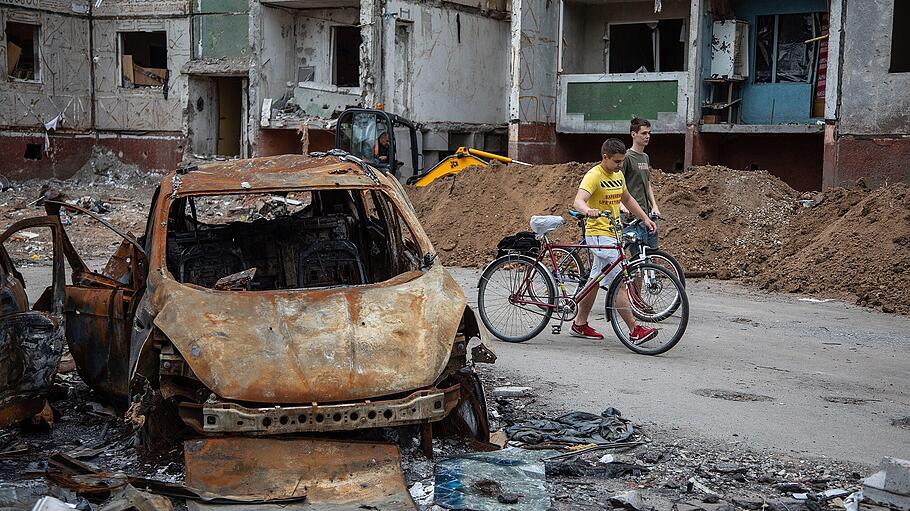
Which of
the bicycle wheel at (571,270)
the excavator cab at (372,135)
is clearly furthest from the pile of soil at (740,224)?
the bicycle wheel at (571,270)

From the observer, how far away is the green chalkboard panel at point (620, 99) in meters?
23.7

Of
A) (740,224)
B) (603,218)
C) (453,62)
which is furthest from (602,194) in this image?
(453,62)

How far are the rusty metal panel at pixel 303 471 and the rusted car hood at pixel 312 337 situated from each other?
293 mm

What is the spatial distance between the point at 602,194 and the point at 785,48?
16.0 metres

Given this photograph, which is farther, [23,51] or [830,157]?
[23,51]

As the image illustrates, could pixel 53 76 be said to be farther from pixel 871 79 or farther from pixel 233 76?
pixel 871 79

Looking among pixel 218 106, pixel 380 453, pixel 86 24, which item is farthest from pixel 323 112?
pixel 380 453

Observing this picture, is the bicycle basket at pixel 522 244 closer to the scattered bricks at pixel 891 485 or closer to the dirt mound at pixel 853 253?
the dirt mound at pixel 853 253

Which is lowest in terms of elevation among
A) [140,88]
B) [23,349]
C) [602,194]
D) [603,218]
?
[23,349]

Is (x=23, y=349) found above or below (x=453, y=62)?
below

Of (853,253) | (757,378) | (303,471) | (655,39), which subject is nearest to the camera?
(303,471)

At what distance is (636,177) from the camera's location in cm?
1148

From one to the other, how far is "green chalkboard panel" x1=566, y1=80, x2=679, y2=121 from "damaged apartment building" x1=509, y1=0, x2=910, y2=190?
1.0 inches

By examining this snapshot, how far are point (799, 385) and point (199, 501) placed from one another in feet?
17.0
